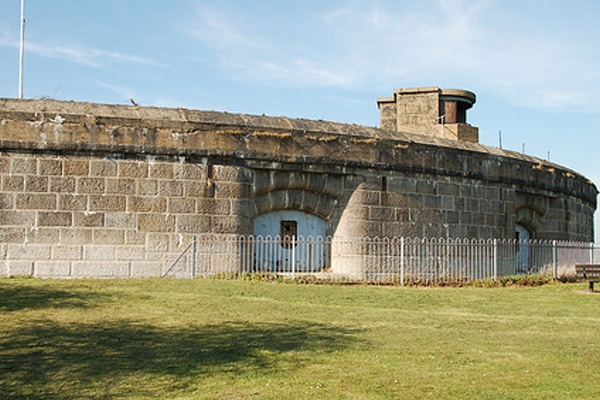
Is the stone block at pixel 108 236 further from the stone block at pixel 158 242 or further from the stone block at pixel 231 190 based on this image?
the stone block at pixel 231 190

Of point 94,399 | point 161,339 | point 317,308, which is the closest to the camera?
point 94,399

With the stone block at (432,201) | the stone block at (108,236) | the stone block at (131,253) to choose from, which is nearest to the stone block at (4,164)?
the stone block at (108,236)

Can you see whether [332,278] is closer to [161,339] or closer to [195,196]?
[195,196]

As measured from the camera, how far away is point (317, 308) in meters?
11.2

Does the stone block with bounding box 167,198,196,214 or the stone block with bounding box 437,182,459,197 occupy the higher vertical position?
the stone block with bounding box 437,182,459,197

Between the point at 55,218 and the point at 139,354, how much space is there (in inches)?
307

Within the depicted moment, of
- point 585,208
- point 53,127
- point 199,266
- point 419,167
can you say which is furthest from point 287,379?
point 585,208

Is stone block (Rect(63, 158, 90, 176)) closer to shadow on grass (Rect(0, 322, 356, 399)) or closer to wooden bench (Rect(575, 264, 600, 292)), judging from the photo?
shadow on grass (Rect(0, 322, 356, 399))

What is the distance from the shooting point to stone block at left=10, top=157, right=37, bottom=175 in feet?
46.7

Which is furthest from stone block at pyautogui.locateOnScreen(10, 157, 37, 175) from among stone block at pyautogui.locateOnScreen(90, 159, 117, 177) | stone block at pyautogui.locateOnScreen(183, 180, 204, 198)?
→ stone block at pyautogui.locateOnScreen(183, 180, 204, 198)

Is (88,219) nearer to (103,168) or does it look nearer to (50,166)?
(103,168)

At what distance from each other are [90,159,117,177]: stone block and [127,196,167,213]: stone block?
2.13ft

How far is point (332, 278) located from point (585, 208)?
40.3 ft

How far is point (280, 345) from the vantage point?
26.2ft
